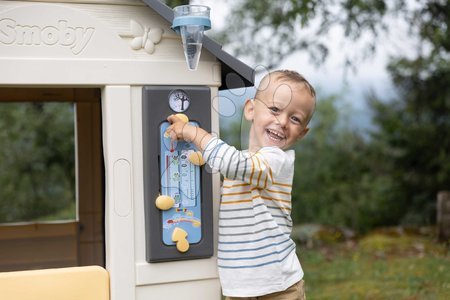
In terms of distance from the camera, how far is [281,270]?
3449 millimetres

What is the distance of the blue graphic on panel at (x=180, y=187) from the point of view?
11.8 feet

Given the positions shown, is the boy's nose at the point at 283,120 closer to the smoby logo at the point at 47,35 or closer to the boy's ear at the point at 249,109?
the boy's ear at the point at 249,109

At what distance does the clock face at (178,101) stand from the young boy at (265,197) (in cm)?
7

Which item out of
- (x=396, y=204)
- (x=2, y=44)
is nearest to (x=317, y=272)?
(x=396, y=204)

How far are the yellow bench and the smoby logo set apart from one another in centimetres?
113

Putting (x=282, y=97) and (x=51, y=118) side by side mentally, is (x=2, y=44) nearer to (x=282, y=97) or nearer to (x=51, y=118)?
(x=282, y=97)

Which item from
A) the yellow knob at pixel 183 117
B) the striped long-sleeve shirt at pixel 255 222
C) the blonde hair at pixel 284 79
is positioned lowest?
the striped long-sleeve shirt at pixel 255 222

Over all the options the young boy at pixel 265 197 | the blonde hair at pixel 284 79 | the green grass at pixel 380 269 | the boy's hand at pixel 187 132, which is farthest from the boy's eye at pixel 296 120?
the green grass at pixel 380 269

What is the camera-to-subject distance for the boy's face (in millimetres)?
3439

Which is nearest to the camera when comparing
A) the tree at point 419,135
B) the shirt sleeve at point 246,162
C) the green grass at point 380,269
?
the shirt sleeve at point 246,162

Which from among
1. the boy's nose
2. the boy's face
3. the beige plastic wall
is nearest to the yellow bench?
the beige plastic wall

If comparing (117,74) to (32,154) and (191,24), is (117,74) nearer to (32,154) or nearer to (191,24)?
(191,24)

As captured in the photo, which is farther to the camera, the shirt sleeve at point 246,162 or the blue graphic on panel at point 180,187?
the blue graphic on panel at point 180,187

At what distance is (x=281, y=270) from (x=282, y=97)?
848 mm
